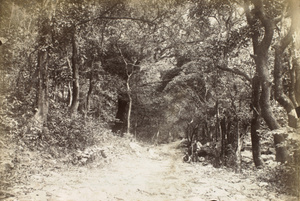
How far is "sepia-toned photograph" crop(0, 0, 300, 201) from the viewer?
15.6ft

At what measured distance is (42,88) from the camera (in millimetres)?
6117

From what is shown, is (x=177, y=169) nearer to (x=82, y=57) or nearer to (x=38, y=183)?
(x=38, y=183)

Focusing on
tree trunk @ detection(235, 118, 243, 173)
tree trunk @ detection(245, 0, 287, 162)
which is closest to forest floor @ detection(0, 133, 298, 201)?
tree trunk @ detection(235, 118, 243, 173)

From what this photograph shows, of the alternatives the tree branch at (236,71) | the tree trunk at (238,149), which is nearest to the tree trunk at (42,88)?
the tree branch at (236,71)

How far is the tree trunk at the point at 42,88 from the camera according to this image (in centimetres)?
580

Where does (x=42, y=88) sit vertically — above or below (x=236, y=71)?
below

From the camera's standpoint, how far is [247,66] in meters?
5.96

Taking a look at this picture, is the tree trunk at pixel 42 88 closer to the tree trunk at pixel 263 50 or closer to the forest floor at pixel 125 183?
the forest floor at pixel 125 183

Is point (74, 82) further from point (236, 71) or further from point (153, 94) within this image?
point (236, 71)

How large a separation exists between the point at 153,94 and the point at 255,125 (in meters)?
3.06

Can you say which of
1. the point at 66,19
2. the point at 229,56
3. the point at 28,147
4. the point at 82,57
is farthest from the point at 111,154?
the point at 229,56

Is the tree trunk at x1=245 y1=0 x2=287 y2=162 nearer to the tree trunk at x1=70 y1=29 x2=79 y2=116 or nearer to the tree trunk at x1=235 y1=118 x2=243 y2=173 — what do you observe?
the tree trunk at x1=235 y1=118 x2=243 y2=173

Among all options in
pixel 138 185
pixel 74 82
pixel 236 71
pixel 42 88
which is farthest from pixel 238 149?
pixel 42 88

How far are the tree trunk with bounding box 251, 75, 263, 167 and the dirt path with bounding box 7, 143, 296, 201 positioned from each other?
559mm
